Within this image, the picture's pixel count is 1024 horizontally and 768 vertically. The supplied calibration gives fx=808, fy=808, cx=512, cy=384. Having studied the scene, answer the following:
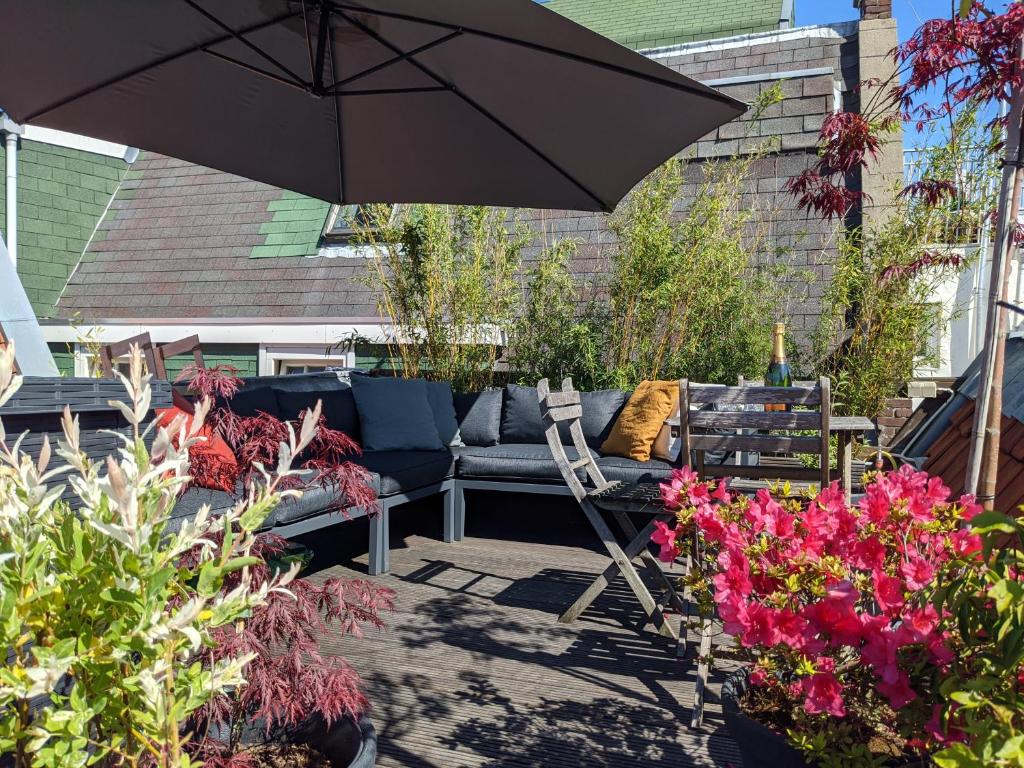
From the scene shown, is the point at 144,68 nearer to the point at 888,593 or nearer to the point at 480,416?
the point at 888,593

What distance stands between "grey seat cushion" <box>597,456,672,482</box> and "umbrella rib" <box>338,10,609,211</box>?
1916mm

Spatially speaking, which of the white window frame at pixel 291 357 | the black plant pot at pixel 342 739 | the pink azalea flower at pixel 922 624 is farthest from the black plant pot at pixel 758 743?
the white window frame at pixel 291 357

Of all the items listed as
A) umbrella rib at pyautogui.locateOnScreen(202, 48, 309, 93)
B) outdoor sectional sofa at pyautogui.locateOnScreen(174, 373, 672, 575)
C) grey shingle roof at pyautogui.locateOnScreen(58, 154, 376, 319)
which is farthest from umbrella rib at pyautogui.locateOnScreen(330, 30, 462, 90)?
grey shingle roof at pyautogui.locateOnScreen(58, 154, 376, 319)

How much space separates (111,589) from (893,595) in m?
1.24

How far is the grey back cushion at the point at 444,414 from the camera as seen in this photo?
5762mm

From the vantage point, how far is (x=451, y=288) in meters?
6.43

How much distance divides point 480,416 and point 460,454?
1.71ft

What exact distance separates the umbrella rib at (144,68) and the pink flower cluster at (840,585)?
2.29m

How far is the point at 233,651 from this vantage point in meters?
Answer: 1.74

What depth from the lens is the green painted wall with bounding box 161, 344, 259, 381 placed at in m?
7.81

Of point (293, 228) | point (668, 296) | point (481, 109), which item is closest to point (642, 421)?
point (668, 296)

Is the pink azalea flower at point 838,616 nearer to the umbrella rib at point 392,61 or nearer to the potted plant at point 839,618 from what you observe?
the potted plant at point 839,618

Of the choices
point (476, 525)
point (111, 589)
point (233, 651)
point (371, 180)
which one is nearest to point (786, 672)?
point (233, 651)

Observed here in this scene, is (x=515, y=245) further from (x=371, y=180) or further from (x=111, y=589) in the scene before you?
(x=111, y=589)
